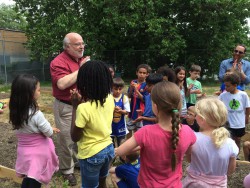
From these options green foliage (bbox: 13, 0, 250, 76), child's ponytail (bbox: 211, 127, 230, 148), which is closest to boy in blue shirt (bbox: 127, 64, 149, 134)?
child's ponytail (bbox: 211, 127, 230, 148)

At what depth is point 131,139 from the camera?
2102 mm

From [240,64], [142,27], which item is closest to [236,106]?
[240,64]

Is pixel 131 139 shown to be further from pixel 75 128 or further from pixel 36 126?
pixel 36 126

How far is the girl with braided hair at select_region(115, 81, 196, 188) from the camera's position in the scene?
6.83ft

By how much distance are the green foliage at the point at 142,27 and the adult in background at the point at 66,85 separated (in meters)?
13.6

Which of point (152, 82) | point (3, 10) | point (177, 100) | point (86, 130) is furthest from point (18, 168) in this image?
point (3, 10)

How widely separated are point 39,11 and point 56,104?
18054 mm

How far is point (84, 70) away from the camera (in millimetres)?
2615

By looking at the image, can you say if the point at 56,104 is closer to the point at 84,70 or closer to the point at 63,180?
the point at 63,180

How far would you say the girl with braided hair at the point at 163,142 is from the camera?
2.08m

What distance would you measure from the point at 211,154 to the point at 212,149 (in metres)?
0.04

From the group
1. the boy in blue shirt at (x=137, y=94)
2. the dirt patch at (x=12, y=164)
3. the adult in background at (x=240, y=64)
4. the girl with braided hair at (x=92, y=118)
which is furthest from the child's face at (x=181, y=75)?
the girl with braided hair at (x=92, y=118)

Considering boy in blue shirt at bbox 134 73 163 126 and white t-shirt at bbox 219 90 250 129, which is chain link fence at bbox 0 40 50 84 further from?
white t-shirt at bbox 219 90 250 129

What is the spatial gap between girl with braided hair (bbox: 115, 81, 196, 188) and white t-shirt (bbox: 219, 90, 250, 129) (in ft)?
8.12
